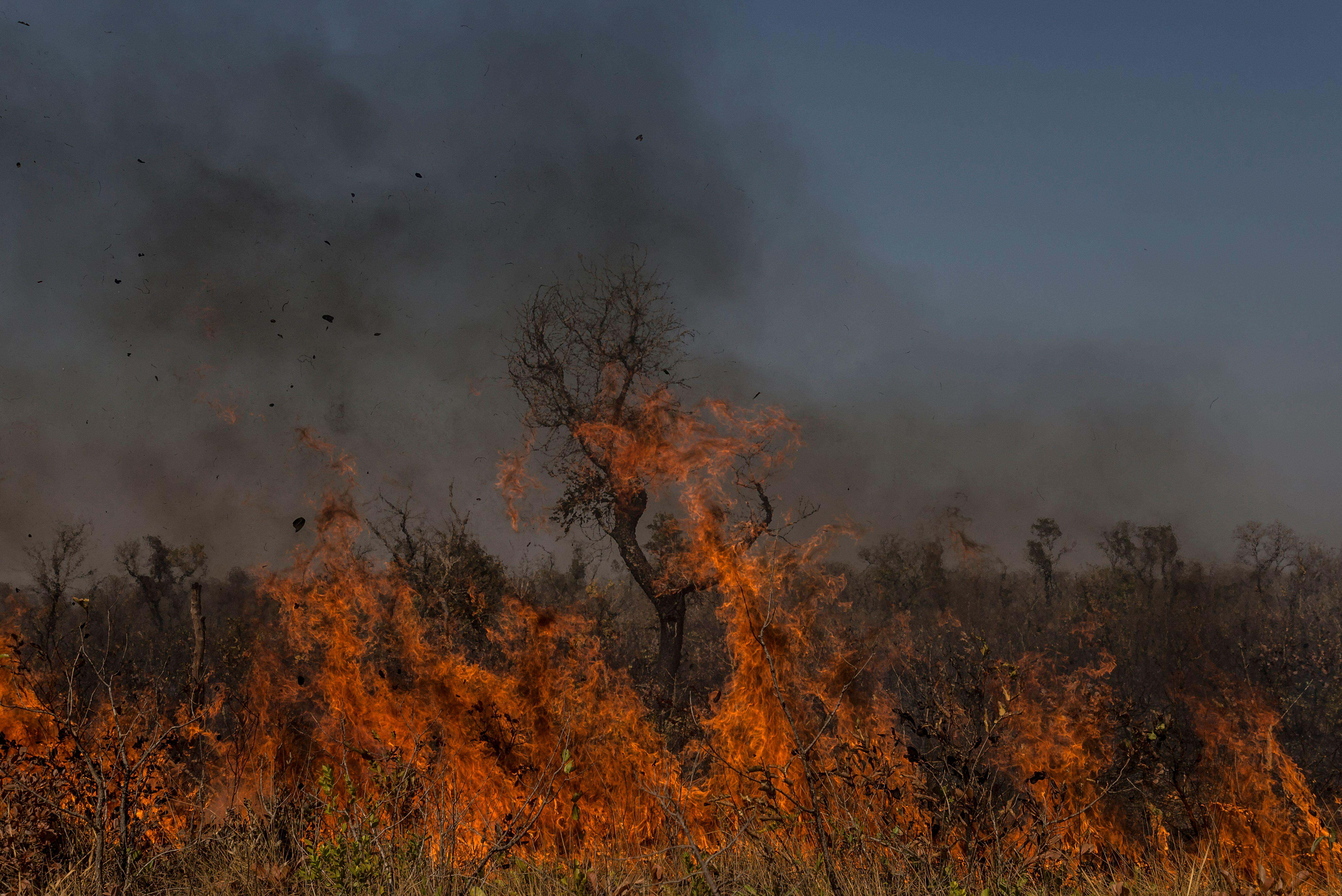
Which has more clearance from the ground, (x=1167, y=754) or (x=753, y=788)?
(x=753, y=788)

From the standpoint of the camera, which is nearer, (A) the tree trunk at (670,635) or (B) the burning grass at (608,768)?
(B) the burning grass at (608,768)

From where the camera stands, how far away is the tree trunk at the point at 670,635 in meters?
18.6

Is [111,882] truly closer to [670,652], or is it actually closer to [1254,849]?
[1254,849]

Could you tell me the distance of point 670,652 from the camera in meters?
19.0

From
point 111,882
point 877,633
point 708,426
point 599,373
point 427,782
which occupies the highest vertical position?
point 599,373

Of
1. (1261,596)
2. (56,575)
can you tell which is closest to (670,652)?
(56,575)

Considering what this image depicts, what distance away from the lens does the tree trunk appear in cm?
1856

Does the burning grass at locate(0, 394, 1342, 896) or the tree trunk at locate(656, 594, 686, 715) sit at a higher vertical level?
the tree trunk at locate(656, 594, 686, 715)

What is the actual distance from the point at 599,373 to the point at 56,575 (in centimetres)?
2298

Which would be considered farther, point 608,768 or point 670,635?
point 670,635

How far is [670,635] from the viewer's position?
1908 cm

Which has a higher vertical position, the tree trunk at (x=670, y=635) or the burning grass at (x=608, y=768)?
the tree trunk at (x=670, y=635)

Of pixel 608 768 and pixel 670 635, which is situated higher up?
pixel 670 635

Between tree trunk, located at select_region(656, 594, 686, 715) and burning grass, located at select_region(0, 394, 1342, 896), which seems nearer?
burning grass, located at select_region(0, 394, 1342, 896)
